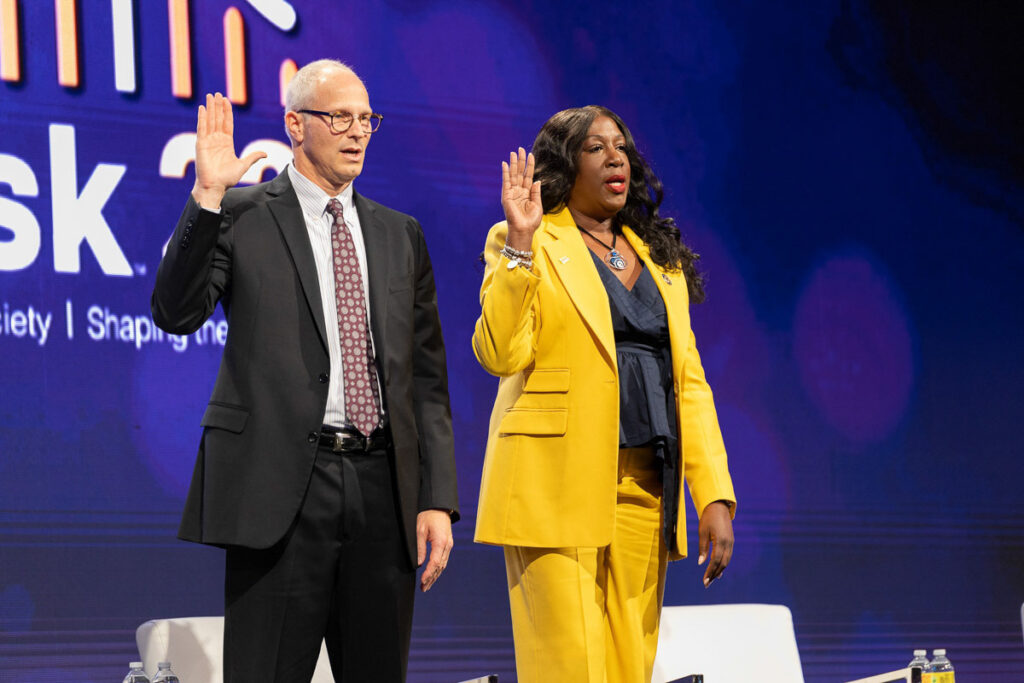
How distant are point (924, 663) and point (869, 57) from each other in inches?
105

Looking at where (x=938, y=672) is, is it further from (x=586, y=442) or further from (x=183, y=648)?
(x=183, y=648)

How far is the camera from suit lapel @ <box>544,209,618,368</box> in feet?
8.58

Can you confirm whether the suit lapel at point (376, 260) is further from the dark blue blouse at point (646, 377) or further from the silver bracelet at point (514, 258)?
the dark blue blouse at point (646, 377)

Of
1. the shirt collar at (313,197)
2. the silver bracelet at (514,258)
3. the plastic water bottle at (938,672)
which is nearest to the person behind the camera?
the shirt collar at (313,197)

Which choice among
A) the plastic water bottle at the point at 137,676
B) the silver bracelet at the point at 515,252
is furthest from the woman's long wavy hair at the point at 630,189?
the plastic water bottle at the point at 137,676

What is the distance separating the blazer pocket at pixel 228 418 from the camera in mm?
2105

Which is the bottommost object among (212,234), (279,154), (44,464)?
(44,464)

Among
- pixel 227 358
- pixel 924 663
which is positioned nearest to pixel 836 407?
pixel 924 663

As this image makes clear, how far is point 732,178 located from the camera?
4.86 metres

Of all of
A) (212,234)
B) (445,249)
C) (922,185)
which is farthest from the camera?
(922,185)

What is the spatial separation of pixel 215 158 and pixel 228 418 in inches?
18.2

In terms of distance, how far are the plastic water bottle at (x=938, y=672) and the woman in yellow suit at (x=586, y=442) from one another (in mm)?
1109

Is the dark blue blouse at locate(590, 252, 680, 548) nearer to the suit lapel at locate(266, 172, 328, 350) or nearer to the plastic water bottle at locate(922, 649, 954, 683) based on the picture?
the suit lapel at locate(266, 172, 328, 350)

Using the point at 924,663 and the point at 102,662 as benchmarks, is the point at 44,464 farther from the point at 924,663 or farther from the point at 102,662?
the point at 924,663
